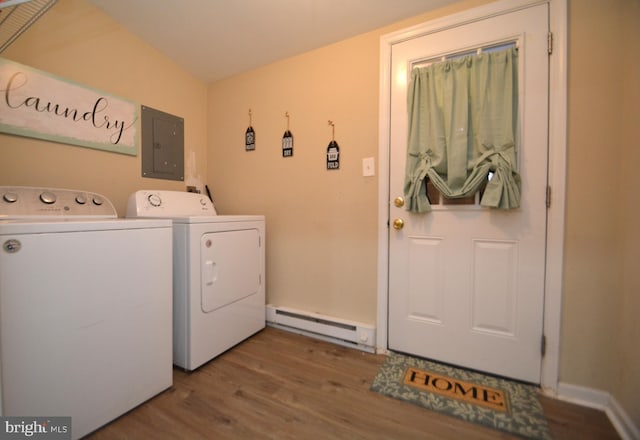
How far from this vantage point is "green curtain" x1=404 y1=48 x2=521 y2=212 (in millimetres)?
1372

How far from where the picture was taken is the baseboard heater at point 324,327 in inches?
68.6

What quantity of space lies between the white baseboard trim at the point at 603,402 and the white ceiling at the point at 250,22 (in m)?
2.19

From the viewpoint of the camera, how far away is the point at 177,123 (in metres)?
2.19

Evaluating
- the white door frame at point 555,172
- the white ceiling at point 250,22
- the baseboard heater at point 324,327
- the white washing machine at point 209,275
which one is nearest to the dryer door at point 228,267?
the white washing machine at point 209,275

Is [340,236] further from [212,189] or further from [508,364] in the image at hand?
[212,189]

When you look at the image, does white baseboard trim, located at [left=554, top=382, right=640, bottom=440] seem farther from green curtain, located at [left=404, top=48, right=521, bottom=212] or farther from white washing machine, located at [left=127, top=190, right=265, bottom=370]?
white washing machine, located at [left=127, top=190, right=265, bottom=370]

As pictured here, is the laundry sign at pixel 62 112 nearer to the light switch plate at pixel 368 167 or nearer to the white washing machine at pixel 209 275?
the white washing machine at pixel 209 275

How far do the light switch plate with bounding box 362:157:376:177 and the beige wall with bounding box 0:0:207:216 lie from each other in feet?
5.23

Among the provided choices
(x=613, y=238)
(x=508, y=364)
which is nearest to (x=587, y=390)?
(x=508, y=364)

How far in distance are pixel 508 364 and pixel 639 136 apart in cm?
124

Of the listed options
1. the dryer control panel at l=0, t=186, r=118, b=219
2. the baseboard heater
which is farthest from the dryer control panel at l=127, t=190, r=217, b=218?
the baseboard heater

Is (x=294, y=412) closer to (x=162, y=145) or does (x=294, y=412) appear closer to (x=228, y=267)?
(x=228, y=267)

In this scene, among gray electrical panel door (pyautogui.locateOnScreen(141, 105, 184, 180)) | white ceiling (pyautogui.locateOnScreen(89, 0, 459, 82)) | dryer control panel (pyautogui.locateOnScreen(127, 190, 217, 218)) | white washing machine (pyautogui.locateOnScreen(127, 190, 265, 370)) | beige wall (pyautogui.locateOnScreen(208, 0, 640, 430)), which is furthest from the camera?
gray electrical panel door (pyautogui.locateOnScreen(141, 105, 184, 180))

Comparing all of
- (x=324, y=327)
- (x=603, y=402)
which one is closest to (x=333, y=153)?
(x=324, y=327)
